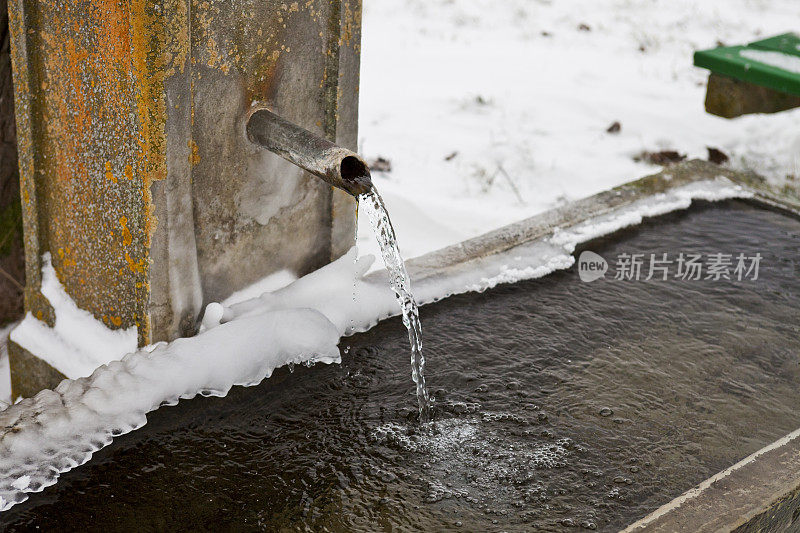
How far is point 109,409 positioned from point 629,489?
117 centimetres

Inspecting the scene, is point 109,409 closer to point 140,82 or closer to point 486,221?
point 140,82

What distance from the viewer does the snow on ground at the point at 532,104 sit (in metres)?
4.28

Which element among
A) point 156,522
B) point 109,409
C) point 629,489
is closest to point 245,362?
point 109,409

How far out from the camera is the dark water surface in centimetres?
189

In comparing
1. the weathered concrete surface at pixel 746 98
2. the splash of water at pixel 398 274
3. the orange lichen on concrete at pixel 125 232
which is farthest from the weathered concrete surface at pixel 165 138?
the weathered concrete surface at pixel 746 98

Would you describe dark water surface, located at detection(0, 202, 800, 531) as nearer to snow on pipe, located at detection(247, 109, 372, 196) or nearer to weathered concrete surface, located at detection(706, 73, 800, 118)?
snow on pipe, located at detection(247, 109, 372, 196)

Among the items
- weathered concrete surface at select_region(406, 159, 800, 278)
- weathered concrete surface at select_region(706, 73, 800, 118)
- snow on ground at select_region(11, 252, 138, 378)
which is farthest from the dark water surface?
weathered concrete surface at select_region(706, 73, 800, 118)

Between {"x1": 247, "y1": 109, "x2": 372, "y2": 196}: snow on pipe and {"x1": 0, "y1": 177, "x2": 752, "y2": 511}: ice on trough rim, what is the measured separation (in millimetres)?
453

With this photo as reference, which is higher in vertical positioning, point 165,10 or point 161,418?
point 165,10

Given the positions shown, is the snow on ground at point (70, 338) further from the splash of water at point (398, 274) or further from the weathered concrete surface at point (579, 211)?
the weathered concrete surface at point (579, 211)

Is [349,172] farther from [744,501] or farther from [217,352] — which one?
[744,501]

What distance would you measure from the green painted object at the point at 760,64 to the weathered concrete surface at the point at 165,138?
2.29 meters

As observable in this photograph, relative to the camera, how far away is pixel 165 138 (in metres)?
2.06

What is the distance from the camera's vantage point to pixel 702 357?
98.8 inches
